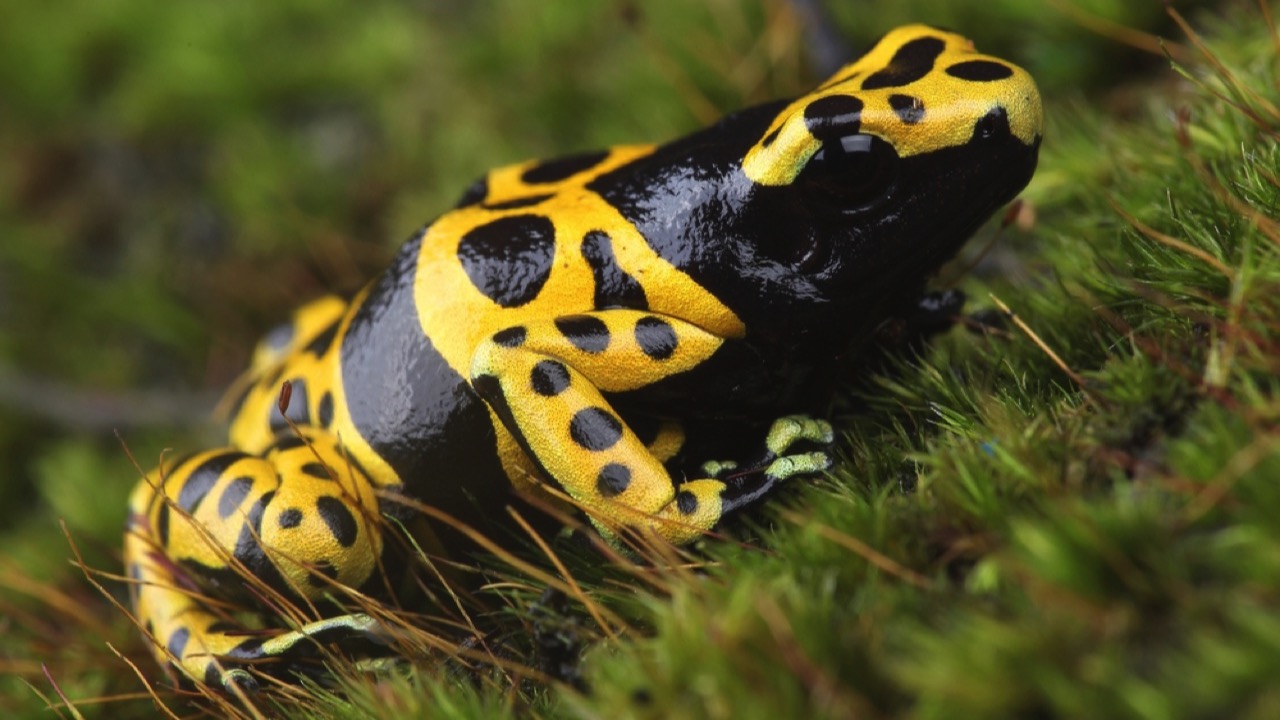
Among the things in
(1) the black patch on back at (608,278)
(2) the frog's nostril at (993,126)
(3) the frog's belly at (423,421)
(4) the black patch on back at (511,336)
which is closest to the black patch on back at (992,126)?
(2) the frog's nostril at (993,126)

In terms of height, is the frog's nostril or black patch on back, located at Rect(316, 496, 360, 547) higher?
the frog's nostril

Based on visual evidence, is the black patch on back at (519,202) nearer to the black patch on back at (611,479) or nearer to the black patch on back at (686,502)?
the black patch on back at (611,479)

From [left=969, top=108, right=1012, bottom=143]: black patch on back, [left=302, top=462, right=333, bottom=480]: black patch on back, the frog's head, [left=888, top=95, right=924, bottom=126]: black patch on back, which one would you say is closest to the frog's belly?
[left=302, top=462, right=333, bottom=480]: black patch on back

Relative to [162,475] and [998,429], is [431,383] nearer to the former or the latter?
[162,475]

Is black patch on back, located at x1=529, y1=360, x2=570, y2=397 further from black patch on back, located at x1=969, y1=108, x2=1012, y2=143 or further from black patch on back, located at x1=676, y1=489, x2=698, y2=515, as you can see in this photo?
black patch on back, located at x1=969, y1=108, x2=1012, y2=143

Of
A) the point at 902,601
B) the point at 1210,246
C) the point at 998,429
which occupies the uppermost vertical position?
the point at 1210,246

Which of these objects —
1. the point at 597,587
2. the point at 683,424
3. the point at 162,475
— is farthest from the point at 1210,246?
the point at 162,475
